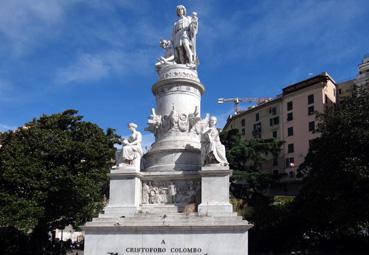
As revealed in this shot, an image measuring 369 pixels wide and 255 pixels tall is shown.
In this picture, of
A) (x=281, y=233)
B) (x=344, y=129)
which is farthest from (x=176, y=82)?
(x=281, y=233)

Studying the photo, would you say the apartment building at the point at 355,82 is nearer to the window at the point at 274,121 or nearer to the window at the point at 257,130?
the window at the point at 274,121

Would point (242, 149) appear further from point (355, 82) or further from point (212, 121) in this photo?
point (212, 121)

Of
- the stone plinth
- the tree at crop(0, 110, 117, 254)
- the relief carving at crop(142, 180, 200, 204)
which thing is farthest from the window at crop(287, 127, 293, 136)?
the relief carving at crop(142, 180, 200, 204)

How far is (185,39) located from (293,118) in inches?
1428

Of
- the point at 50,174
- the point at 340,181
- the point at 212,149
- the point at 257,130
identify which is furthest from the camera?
the point at 257,130

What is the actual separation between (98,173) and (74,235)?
30639mm

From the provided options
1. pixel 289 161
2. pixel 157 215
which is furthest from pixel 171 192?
pixel 289 161

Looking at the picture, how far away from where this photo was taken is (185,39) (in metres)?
20.1

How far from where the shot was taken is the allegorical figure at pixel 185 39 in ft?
65.9

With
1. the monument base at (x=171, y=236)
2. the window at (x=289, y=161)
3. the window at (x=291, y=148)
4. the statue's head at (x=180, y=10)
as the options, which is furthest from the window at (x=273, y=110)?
the monument base at (x=171, y=236)

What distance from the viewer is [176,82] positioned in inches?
748

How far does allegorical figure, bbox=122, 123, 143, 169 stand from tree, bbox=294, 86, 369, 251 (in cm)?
1233

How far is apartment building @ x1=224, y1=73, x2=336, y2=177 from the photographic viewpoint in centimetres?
5109

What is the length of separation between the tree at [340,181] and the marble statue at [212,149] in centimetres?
1018
